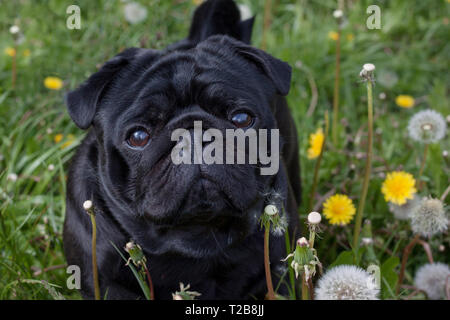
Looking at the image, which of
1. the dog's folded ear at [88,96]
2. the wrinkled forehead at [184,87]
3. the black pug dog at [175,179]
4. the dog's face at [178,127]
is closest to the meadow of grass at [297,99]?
the black pug dog at [175,179]

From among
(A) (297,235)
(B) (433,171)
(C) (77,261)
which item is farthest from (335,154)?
(C) (77,261)

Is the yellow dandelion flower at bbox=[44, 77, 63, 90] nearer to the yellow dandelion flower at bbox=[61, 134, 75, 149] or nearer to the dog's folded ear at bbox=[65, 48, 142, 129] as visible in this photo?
the yellow dandelion flower at bbox=[61, 134, 75, 149]

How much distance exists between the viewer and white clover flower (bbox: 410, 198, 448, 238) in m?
2.11

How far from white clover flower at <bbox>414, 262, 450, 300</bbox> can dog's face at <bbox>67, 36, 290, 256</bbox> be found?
76 cm

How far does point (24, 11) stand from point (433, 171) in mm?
3062

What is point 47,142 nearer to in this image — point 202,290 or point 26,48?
point 26,48

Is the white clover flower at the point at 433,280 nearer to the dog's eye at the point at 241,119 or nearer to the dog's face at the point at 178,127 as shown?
the dog's face at the point at 178,127

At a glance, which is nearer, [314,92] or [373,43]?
[314,92]

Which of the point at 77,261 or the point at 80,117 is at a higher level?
the point at 80,117

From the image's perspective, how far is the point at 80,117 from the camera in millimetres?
1967

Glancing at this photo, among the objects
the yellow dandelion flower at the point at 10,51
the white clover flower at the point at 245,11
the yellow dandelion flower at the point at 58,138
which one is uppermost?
the white clover flower at the point at 245,11

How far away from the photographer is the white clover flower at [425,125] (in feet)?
8.19

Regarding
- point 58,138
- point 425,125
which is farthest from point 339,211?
point 58,138

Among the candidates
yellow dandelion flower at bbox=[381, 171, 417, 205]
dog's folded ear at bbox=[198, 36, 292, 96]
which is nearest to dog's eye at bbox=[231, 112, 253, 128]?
dog's folded ear at bbox=[198, 36, 292, 96]
